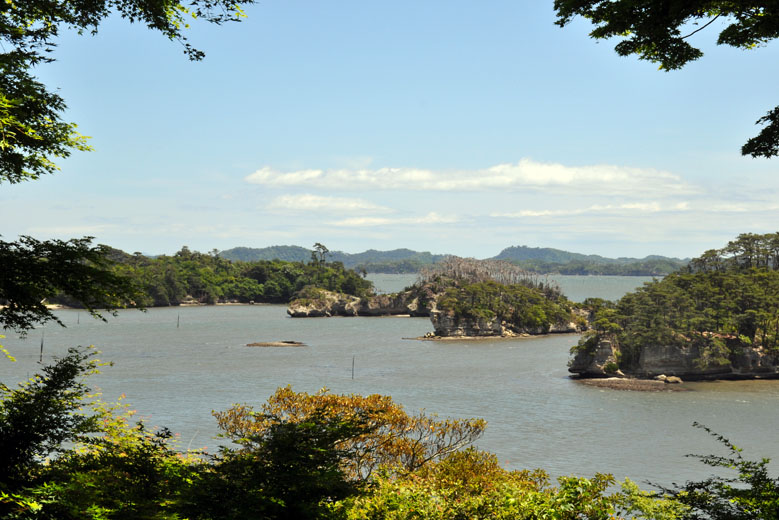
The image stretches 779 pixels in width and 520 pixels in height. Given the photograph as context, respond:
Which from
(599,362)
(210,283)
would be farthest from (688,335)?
(210,283)

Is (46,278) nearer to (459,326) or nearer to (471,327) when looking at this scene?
(459,326)

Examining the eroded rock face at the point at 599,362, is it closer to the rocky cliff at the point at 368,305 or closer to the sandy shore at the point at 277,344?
the sandy shore at the point at 277,344

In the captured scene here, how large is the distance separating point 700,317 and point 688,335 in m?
2.91

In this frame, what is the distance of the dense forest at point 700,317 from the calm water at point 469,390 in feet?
19.2

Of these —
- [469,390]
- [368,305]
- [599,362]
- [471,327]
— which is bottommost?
[469,390]

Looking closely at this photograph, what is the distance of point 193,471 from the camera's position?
41.1 ft

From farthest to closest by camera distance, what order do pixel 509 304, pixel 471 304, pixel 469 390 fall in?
pixel 509 304, pixel 471 304, pixel 469 390

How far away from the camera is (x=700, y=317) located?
247 ft

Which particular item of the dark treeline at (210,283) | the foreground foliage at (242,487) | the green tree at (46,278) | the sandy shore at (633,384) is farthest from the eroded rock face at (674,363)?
the dark treeline at (210,283)

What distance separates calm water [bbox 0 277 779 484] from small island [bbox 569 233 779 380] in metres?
3.74

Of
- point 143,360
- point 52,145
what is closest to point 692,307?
point 143,360

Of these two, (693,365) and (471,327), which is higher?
(471,327)

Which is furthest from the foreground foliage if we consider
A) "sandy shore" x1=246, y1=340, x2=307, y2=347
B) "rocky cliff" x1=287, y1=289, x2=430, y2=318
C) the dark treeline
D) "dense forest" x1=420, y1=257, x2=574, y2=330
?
the dark treeline

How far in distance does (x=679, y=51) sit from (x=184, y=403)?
49441 mm
